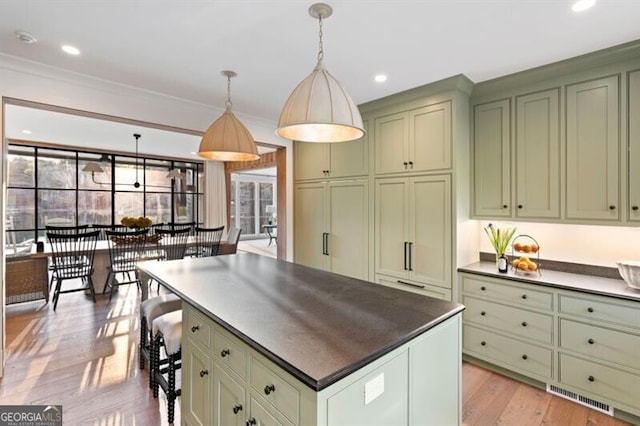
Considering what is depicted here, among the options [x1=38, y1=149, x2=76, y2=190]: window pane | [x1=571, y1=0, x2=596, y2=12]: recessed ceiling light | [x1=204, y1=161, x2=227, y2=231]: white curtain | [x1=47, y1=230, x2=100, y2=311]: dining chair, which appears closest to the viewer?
[x1=571, y1=0, x2=596, y2=12]: recessed ceiling light

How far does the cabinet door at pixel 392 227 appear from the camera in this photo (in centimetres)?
324

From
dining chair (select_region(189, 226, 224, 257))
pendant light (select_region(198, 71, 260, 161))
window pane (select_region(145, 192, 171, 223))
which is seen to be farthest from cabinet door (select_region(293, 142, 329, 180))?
window pane (select_region(145, 192, 171, 223))

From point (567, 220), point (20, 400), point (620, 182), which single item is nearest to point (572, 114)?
point (620, 182)

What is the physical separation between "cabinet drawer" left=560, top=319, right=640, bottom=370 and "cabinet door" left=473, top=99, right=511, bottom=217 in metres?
1.03

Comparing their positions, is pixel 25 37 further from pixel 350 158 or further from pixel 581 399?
pixel 581 399

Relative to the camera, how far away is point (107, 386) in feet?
8.21

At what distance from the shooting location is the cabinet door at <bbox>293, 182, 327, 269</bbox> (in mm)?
4105

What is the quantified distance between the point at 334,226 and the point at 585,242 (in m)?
2.43

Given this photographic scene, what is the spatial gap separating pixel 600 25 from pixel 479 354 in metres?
2.62

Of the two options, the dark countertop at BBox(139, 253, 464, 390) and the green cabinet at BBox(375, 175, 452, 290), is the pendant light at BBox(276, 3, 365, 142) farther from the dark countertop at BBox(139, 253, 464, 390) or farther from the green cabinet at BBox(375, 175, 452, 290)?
the green cabinet at BBox(375, 175, 452, 290)

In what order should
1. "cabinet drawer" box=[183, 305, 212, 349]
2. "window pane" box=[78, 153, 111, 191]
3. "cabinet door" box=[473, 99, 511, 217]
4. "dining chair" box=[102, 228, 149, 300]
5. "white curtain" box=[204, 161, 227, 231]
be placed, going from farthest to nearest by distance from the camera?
"white curtain" box=[204, 161, 227, 231], "window pane" box=[78, 153, 111, 191], "dining chair" box=[102, 228, 149, 300], "cabinet door" box=[473, 99, 511, 217], "cabinet drawer" box=[183, 305, 212, 349]

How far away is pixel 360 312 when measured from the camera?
1.53m

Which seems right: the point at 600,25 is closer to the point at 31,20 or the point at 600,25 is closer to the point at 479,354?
the point at 479,354

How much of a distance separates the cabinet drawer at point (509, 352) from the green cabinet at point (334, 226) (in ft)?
4.02
